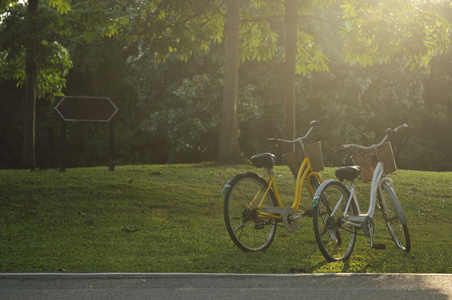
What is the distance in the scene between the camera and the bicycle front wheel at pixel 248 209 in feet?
24.0

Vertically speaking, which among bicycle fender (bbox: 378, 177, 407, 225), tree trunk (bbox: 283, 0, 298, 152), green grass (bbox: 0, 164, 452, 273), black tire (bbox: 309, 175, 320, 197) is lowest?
green grass (bbox: 0, 164, 452, 273)

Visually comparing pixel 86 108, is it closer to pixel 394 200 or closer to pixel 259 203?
pixel 259 203

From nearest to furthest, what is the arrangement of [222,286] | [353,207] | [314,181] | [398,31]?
[222,286], [353,207], [314,181], [398,31]

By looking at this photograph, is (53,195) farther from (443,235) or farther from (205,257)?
(443,235)

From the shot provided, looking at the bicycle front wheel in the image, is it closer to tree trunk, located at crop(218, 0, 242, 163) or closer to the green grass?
the green grass

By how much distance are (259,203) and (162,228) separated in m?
2.50

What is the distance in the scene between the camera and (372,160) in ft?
26.0

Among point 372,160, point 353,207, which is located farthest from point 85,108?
point 353,207

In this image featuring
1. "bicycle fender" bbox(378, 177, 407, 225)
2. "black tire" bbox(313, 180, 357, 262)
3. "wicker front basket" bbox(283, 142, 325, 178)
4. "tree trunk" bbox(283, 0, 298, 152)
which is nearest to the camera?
"black tire" bbox(313, 180, 357, 262)

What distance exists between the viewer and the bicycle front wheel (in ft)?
24.0

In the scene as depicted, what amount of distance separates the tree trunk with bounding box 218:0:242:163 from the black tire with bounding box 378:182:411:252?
810cm

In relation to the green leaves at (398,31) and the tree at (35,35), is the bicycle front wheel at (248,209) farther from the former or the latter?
the tree at (35,35)

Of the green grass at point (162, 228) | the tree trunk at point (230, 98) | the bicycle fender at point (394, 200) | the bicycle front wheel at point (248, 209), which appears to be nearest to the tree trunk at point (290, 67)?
the tree trunk at point (230, 98)

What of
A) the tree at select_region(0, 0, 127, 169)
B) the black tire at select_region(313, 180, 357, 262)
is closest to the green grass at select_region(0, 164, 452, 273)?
the black tire at select_region(313, 180, 357, 262)
